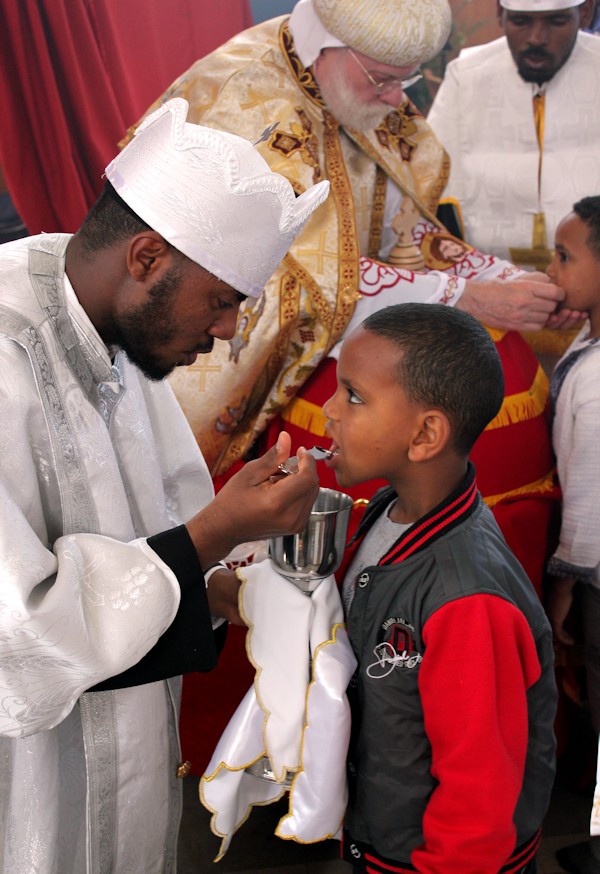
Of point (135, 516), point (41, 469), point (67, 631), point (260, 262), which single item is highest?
point (260, 262)

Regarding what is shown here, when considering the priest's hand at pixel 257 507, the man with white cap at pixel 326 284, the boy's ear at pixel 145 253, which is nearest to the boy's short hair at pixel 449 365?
the priest's hand at pixel 257 507

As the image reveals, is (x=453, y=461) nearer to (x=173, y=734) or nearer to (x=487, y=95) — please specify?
(x=173, y=734)

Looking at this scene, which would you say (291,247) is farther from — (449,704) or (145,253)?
(449,704)

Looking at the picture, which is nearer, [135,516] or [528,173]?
[135,516]

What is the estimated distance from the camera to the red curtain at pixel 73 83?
10.9ft

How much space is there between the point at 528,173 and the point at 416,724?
301 cm

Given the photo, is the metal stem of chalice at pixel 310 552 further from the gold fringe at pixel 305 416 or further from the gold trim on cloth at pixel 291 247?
the gold trim on cloth at pixel 291 247

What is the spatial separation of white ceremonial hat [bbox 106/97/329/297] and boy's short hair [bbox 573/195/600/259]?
4.30ft

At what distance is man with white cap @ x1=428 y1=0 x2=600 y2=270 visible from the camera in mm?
3816

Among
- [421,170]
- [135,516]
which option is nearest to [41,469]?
[135,516]

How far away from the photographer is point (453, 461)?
162 centimetres

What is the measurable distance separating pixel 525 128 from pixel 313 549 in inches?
118

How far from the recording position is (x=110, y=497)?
157 centimetres

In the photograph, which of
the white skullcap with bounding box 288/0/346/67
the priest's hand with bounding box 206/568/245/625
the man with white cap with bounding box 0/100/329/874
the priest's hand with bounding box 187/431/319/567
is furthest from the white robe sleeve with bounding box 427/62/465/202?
the priest's hand with bounding box 187/431/319/567
